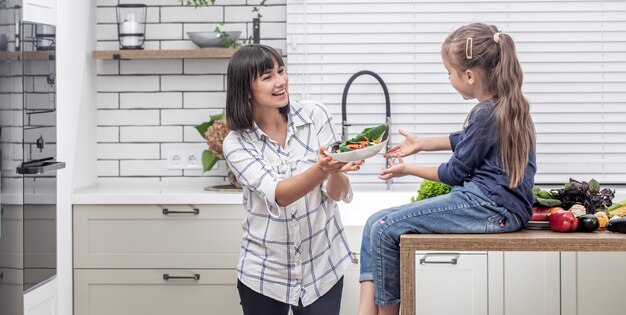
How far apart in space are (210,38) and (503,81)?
205cm

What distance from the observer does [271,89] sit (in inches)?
98.5

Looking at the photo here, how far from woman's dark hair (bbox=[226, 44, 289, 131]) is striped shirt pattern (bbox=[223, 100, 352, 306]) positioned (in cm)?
6

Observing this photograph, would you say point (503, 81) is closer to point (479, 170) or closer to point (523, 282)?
point (479, 170)

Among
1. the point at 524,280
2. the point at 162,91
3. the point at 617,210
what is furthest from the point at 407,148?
the point at 162,91

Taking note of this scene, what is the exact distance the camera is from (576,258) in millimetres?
3539

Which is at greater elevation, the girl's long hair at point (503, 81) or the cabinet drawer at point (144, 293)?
the girl's long hair at point (503, 81)

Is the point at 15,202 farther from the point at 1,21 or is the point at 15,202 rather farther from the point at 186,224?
the point at 186,224

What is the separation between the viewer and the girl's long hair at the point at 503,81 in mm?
2152

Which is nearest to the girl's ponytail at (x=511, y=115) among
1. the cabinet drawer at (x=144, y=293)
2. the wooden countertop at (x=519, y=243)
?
the wooden countertop at (x=519, y=243)

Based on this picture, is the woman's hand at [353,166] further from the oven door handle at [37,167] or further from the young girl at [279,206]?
the oven door handle at [37,167]

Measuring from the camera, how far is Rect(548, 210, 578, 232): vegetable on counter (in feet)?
7.23

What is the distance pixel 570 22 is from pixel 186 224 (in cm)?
193

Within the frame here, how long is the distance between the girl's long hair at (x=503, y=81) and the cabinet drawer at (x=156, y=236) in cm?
163

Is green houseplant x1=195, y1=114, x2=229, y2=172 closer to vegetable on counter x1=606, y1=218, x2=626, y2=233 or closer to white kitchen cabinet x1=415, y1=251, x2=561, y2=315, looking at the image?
white kitchen cabinet x1=415, y1=251, x2=561, y2=315
